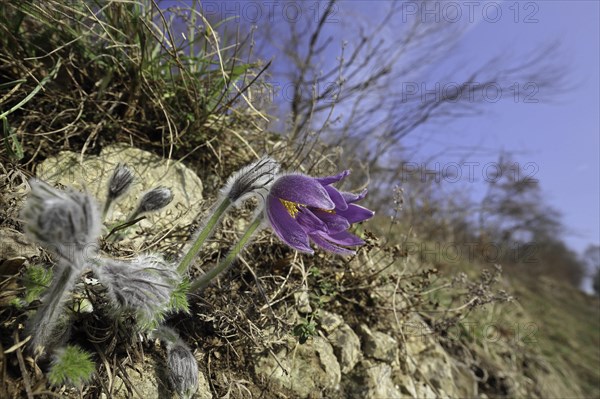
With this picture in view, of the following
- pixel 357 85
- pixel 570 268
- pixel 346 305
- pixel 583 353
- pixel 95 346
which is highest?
pixel 570 268

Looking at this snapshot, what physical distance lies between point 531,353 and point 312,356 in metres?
2.46

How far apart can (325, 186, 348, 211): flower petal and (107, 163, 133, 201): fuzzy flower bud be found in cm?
64

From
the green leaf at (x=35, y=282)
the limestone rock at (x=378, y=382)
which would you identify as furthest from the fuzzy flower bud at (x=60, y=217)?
the limestone rock at (x=378, y=382)

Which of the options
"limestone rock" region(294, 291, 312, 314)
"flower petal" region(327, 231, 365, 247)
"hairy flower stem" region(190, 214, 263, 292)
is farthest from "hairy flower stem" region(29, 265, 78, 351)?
"limestone rock" region(294, 291, 312, 314)

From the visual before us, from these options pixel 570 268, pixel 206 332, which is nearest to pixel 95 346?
pixel 206 332

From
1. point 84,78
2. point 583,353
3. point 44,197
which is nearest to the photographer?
point 44,197

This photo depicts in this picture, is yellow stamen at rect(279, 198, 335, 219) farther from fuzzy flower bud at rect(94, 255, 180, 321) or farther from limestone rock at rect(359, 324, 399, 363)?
limestone rock at rect(359, 324, 399, 363)

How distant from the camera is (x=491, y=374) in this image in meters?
2.49

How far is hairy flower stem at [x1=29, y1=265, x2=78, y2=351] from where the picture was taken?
→ 0.87 m

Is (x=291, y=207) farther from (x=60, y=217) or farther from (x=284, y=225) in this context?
(x=60, y=217)

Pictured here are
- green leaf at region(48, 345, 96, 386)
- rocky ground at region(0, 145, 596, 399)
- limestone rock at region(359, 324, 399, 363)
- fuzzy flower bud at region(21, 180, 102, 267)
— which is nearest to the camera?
fuzzy flower bud at region(21, 180, 102, 267)

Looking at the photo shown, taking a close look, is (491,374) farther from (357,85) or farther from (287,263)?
(357,85)

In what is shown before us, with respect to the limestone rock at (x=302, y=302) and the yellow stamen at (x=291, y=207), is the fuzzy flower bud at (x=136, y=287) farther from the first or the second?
the limestone rock at (x=302, y=302)

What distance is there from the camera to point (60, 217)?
2.40 feet
